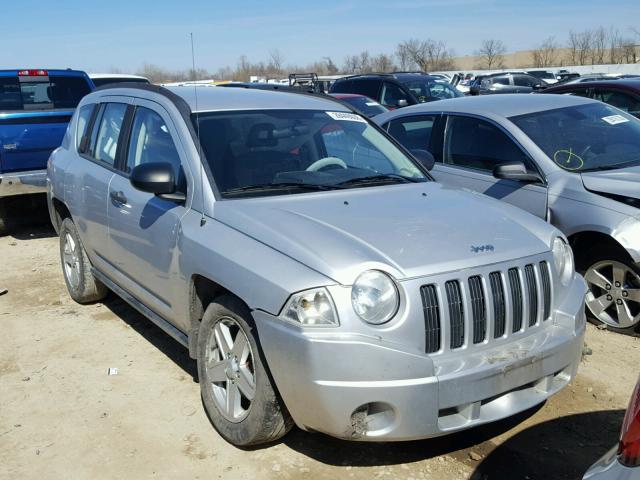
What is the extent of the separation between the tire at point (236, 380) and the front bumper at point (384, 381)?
15 centimetres

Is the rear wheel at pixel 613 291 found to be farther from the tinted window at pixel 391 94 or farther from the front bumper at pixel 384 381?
the tinted window at pixel 391 94

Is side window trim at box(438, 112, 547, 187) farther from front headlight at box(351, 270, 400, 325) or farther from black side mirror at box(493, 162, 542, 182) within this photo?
front headlight at box(351, 270, 400, 325)

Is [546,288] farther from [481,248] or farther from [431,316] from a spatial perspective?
[431,316]

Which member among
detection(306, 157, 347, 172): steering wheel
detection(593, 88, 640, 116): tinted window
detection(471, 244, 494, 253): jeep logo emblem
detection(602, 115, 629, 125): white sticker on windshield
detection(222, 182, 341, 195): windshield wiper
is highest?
detection(593, 88, 640, 116): tinted window

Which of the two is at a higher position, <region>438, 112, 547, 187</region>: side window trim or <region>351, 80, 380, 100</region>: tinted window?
<region>351, 80, 380, 100</region>: tinted window

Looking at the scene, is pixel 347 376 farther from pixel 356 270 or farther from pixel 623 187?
pixel 623 187

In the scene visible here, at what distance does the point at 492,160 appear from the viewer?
237 inches

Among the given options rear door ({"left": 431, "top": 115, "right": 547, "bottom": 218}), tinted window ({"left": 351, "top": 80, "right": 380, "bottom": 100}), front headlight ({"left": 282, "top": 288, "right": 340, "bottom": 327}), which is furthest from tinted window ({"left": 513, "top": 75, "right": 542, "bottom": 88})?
Result: front headlight ({"left": 282, "top": 288, "right": 340, "bottom": 327})

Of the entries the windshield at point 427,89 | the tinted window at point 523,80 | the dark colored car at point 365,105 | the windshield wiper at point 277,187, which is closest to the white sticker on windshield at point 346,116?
the windshield wiper at point 277,187

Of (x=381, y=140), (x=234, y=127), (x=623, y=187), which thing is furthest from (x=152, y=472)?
(x=623, y=187)

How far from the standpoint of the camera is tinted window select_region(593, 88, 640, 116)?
26.8 ft

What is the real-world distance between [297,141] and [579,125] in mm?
2824

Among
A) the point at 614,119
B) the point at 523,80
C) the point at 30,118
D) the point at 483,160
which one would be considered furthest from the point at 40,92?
the point at 523,80

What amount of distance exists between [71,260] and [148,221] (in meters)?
→ 2.21
